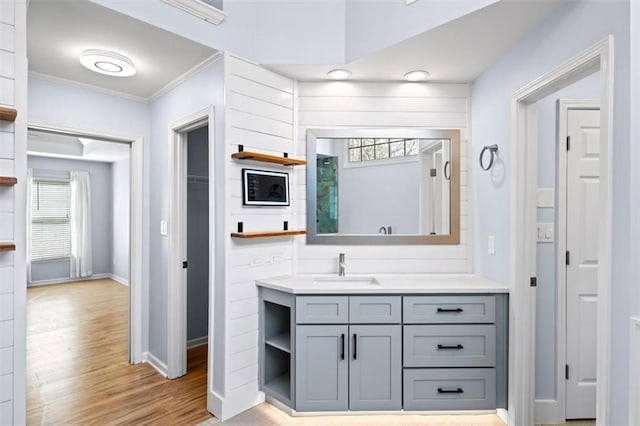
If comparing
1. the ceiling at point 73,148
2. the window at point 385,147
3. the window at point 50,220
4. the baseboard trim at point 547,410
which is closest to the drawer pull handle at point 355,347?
the baseboard trim at point 547,410

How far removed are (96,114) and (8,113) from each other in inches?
70.8

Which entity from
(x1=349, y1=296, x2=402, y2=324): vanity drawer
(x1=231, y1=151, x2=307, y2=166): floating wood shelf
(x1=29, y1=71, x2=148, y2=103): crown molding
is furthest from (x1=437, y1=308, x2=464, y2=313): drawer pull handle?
(x1=29, y1=71, x2=148, y2=103): crown molding

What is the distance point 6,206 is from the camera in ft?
4.93

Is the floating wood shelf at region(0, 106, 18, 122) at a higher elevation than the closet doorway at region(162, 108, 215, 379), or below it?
higher

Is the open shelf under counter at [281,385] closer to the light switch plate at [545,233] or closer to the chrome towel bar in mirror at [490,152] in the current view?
the light switch plate at [545,233]

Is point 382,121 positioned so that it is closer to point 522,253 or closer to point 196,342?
point 522,253

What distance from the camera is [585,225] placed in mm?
2348

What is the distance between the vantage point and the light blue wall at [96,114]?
2752mm

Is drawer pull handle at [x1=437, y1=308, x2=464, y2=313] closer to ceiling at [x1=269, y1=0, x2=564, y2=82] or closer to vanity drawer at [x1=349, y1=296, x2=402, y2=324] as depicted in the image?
vanity drawer at [x1=349, y1=296, x2=402, y2=324]

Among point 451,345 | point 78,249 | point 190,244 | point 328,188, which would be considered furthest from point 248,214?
point 78,249

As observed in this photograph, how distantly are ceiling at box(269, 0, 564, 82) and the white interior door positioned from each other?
68 cm

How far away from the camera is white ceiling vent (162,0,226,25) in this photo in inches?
84.7

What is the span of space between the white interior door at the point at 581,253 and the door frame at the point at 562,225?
0.10 ft

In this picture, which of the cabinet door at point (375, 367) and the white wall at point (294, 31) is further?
the white wall at point (294, 31)
